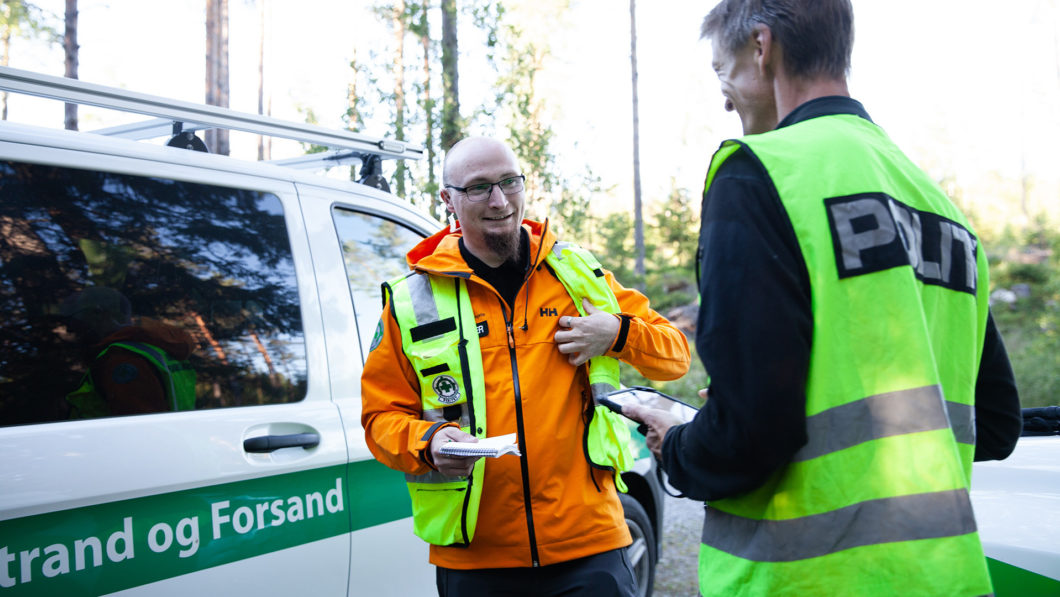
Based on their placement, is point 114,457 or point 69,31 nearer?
point 114,457

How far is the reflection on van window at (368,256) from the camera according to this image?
2875 mm

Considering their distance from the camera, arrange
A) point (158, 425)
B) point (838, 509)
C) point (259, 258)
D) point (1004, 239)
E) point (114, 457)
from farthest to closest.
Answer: point (1004, 239), point (259, 258), point (158, 425), point (114, 457), point (838, 509)

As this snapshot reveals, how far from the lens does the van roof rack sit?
2.30 metres

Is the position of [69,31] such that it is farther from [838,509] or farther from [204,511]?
[838,509]

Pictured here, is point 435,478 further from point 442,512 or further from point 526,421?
point 526,421

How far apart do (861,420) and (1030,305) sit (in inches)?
1022

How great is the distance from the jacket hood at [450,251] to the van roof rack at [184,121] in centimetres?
75

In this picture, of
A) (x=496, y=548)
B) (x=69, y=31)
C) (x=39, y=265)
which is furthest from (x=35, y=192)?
(x=69, y=31)

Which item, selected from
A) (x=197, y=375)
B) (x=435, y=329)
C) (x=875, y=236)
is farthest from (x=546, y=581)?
(x=875, y=236)

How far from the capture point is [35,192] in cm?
205

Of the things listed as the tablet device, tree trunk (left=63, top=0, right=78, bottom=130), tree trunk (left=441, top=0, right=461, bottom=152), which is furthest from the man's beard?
tree trunk (left=63, top=0, right=78, bottom=130)

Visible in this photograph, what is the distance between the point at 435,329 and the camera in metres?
2.29

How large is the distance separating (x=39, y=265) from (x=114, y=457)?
0.54 m

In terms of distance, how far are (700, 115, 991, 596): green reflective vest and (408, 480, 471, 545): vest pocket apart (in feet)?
3.36
